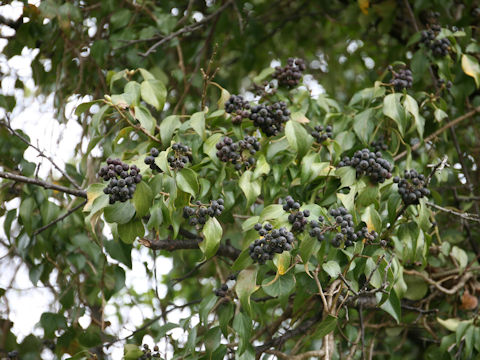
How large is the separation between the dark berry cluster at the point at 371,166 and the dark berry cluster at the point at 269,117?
0.25 metres

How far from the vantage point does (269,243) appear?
1422mm

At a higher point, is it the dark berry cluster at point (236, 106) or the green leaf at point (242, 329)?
the dark berry cluster at point (236, 106)

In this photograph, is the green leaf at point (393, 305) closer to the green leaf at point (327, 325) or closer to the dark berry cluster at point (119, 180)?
the green leaf at point (327, 325)

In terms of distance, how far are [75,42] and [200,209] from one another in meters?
1.40

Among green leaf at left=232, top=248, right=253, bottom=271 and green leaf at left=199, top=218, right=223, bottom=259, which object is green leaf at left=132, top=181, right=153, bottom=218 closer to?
green leaf at left=199, top=218, right=223, bottom=259

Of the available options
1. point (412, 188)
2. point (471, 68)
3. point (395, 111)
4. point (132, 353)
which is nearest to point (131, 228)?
point (132, 353)

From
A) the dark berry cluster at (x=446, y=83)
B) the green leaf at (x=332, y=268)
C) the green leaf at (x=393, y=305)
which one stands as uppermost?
the dark berry cluster at (x=446, y=83)

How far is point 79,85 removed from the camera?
239cm

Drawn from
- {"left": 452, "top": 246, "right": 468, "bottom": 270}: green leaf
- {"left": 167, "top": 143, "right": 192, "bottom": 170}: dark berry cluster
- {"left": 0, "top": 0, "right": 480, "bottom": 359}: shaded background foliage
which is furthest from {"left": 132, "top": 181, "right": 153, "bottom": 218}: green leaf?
{"left": 452, "top": 246, "right": 468, "bottom": 270}: green leaf

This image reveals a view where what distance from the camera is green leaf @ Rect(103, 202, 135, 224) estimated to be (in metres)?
1.45

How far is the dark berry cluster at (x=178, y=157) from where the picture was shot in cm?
153

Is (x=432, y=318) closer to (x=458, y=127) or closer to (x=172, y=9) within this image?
(x=458, y=127)

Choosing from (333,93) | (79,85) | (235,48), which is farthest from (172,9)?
(333,93)

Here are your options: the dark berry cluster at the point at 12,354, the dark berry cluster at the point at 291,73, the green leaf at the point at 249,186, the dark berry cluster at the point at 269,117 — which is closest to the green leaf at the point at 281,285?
the green leaf at the point at 249,186
